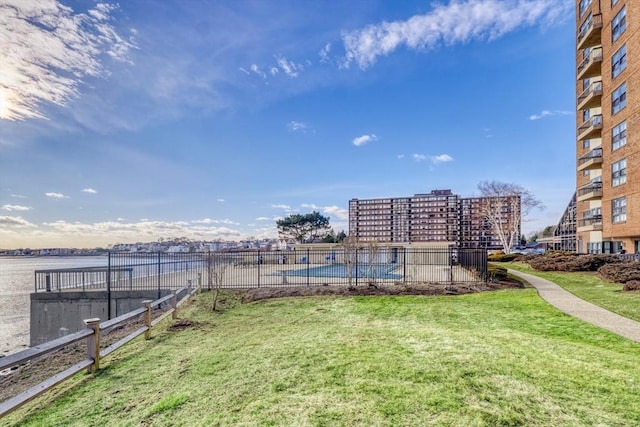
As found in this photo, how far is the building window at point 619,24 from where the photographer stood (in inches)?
848

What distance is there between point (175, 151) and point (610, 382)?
1872cm

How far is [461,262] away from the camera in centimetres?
1919

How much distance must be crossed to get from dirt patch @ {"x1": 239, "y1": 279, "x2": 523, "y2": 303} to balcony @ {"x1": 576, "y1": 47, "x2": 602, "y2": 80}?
21718 mm

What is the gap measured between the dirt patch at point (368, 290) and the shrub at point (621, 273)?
4.10 m

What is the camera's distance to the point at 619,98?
73.8 feet

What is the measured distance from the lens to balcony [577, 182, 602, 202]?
2578cm

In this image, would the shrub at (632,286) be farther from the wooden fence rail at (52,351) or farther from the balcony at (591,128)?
the balcony at (591,128)

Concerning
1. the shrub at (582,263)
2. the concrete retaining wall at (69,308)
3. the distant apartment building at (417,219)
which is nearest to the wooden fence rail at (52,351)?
the concrete retaining wall at (69,308)

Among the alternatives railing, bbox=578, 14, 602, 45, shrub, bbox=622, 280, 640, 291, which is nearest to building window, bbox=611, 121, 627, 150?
railing, bbox=578, 14, 602, 45

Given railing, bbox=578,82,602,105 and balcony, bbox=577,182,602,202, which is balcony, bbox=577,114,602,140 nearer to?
railing, bbox=578,82,602,105

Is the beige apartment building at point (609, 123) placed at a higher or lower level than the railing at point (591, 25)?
lower

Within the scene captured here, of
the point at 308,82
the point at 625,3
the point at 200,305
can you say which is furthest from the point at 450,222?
the point at 200,305

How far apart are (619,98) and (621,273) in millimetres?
15175

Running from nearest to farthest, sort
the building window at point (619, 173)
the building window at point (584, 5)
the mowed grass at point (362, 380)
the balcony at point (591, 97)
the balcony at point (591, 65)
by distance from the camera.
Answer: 1. the mowed grass at point (362, 380)
2. the building window at point (619, 173)
3. the balcony at point (591, 65)
4. the balcony at point (591, 97)
5. the building window at point (584, 5)
